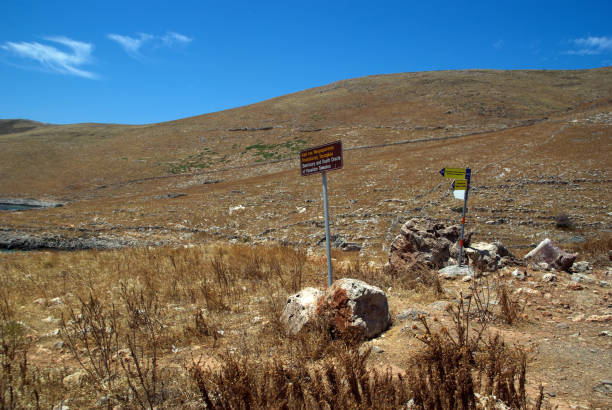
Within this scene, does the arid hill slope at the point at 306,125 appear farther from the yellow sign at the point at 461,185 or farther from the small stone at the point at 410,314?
the small stone at the point at 410,314

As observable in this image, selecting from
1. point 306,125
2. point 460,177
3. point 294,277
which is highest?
point 306,125

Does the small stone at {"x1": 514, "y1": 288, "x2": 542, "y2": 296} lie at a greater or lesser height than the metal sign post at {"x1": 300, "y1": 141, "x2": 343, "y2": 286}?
lesser

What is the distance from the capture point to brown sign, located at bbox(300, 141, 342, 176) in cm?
486

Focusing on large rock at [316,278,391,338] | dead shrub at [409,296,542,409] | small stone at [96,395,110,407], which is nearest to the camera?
dead shrub at [409,296,542,409]

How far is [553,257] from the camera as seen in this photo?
22.2 feet

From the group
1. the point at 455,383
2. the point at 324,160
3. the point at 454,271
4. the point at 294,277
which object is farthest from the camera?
the point at 454,271

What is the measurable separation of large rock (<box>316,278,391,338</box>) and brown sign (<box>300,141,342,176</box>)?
5.91 ft

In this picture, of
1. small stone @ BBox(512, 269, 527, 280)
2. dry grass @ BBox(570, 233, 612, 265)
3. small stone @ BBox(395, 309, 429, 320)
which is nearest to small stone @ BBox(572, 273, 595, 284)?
small stone @ BBox(512, 269, 527, 280)

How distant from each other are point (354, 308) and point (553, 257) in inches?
215

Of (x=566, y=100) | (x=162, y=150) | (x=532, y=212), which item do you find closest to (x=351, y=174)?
(x=532, y=212)

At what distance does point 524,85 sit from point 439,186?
52565 millimetres

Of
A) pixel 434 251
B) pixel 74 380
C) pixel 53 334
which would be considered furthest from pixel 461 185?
pixel 53 334

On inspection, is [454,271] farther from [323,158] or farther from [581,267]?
[323,158]

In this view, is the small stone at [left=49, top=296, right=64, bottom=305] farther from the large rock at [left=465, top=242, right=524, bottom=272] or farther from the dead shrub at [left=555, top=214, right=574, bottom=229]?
the dead shrub at [left=555, top=214, right=574, bottom=229]
